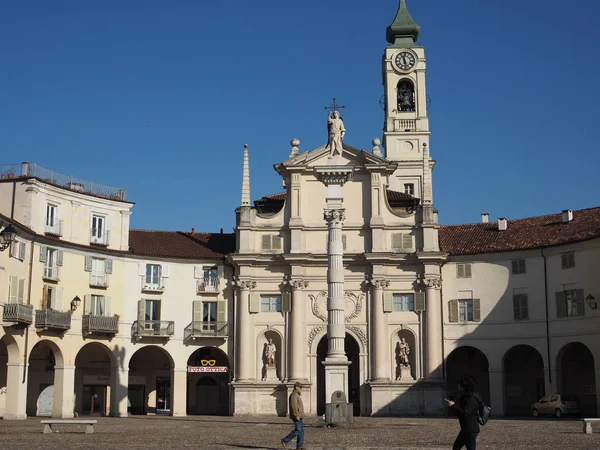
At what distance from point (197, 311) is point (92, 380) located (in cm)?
857

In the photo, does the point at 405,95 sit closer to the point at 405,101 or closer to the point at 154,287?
the point at 405,101

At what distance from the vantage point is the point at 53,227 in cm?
5594

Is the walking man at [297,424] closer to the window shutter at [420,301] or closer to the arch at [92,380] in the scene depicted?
the window shutter at [420,301]

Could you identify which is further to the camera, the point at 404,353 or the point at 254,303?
the point at 254,303

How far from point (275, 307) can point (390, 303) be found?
7.68m

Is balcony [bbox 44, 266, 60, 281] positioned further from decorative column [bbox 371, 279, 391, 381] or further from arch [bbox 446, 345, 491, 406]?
arch [bbox 446, 345, 491, 406]

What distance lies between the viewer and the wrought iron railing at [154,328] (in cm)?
5991

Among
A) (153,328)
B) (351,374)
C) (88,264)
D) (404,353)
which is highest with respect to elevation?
(88,264)

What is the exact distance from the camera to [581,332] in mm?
56625

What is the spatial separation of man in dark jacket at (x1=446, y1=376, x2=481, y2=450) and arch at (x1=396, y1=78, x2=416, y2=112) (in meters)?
57.3

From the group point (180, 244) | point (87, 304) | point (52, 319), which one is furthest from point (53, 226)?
point (180, 244)

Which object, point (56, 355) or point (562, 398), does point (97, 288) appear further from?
point (562, 398)

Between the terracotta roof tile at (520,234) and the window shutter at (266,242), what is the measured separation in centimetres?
1174

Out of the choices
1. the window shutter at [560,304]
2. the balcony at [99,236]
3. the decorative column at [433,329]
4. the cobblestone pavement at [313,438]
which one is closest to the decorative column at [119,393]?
the balcony at [99,236]
